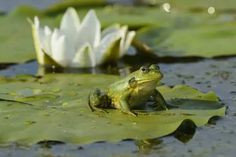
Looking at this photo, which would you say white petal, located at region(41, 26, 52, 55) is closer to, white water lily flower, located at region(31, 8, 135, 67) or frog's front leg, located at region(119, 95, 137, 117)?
white water lily flower, located at region(31, 8, 135, 67)

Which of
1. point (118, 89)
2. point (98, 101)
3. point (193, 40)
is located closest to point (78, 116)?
point (98, 101)

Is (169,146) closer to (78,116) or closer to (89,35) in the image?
(78,116)

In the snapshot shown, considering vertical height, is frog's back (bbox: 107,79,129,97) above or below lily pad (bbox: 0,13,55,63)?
below

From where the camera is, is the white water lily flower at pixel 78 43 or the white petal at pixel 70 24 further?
the white petal at pixel 70 24

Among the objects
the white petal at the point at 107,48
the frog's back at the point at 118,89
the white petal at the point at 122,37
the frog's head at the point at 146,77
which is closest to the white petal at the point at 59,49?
the white petal at the point at 107,48

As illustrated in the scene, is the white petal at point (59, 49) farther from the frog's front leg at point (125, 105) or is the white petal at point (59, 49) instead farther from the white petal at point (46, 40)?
the frog's front leg at point (125, 105)

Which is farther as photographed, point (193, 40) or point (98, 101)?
point (193, 40)

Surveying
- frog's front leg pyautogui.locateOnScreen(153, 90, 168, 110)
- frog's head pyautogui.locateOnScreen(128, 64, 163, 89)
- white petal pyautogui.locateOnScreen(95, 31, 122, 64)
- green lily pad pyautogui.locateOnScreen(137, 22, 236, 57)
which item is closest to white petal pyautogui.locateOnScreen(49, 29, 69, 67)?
white petal pyautogui.locateOnScreen(95, 31, 122, 64)
